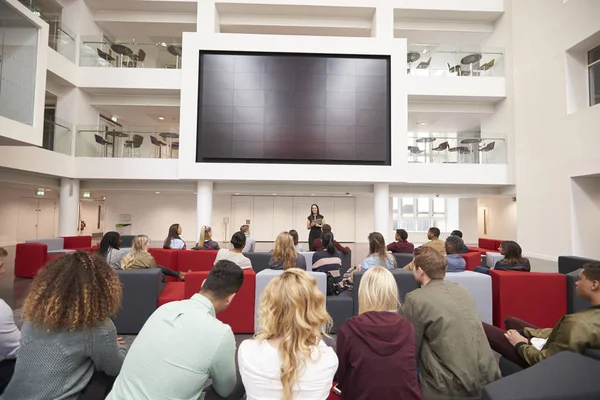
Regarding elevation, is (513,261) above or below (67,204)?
below

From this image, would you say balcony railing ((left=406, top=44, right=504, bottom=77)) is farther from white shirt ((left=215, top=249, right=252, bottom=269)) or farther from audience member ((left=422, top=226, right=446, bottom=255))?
white shirt ((left=215, top=249, right=252, bottom=269))

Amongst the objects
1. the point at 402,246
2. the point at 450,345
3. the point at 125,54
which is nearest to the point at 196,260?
the point at 402,246

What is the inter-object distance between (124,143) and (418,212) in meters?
17.3

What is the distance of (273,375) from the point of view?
1441mm

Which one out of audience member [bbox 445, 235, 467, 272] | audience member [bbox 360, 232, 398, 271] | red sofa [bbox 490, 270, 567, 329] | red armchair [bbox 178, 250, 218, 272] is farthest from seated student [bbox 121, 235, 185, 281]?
red sofa [bbox 490, 270, 567, 329]

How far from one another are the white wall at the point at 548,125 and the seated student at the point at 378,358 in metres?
10.1

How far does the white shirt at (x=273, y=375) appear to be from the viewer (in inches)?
56.9

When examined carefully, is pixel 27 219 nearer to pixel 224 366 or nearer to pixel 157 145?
pixel 157 145

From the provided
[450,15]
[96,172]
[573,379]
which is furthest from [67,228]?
[450,15]

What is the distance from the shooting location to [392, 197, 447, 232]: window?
69.9ft

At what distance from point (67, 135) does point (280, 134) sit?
294 inches

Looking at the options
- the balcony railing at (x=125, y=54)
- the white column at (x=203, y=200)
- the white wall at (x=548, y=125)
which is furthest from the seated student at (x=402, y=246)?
the balcony railing at (x=125, y=54)

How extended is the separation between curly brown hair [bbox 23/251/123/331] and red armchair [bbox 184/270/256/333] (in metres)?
2.67

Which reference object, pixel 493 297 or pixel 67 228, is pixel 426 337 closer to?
pixel 493 297
